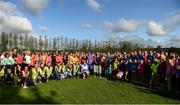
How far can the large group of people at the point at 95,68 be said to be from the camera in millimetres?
17977

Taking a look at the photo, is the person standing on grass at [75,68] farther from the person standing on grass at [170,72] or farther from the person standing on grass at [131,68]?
the person standing on grass at [170,72]

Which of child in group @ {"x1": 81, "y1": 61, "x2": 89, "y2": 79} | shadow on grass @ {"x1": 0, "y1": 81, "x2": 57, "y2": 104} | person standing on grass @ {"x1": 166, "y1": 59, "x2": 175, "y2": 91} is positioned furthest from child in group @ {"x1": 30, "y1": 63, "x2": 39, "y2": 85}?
person standing on grass @ {"x1": 166, "y1": 59, "x2": 175, "y2": 91}

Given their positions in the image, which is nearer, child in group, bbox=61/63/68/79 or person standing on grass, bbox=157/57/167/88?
person standing on grass, bbox=157/57/167/88

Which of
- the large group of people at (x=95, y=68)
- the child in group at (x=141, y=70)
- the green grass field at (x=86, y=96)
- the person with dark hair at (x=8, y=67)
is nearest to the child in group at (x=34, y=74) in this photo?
the large group of people at (x=95, y=68)

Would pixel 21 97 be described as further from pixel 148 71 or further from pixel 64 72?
pixel 148 71

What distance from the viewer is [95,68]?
Answer: 82.7ft

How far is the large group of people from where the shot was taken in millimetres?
17977

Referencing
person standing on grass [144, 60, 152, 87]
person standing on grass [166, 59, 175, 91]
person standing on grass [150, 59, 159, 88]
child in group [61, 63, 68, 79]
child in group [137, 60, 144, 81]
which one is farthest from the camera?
child in group [61, 63, 68, 79]

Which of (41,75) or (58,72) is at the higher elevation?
(58,72)

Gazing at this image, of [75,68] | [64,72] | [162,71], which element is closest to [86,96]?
Answer: [162,71]

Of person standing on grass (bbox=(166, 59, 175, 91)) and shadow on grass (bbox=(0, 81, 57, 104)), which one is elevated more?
person standing on grass (bbox=(166, 59, 175, 91))

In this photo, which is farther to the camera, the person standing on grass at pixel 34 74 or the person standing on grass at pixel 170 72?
the person standing on grass at pixel 34 74

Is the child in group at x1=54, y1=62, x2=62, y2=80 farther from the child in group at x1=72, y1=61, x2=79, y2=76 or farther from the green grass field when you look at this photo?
the green grass field

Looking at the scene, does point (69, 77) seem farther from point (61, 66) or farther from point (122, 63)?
point (122, 63)
